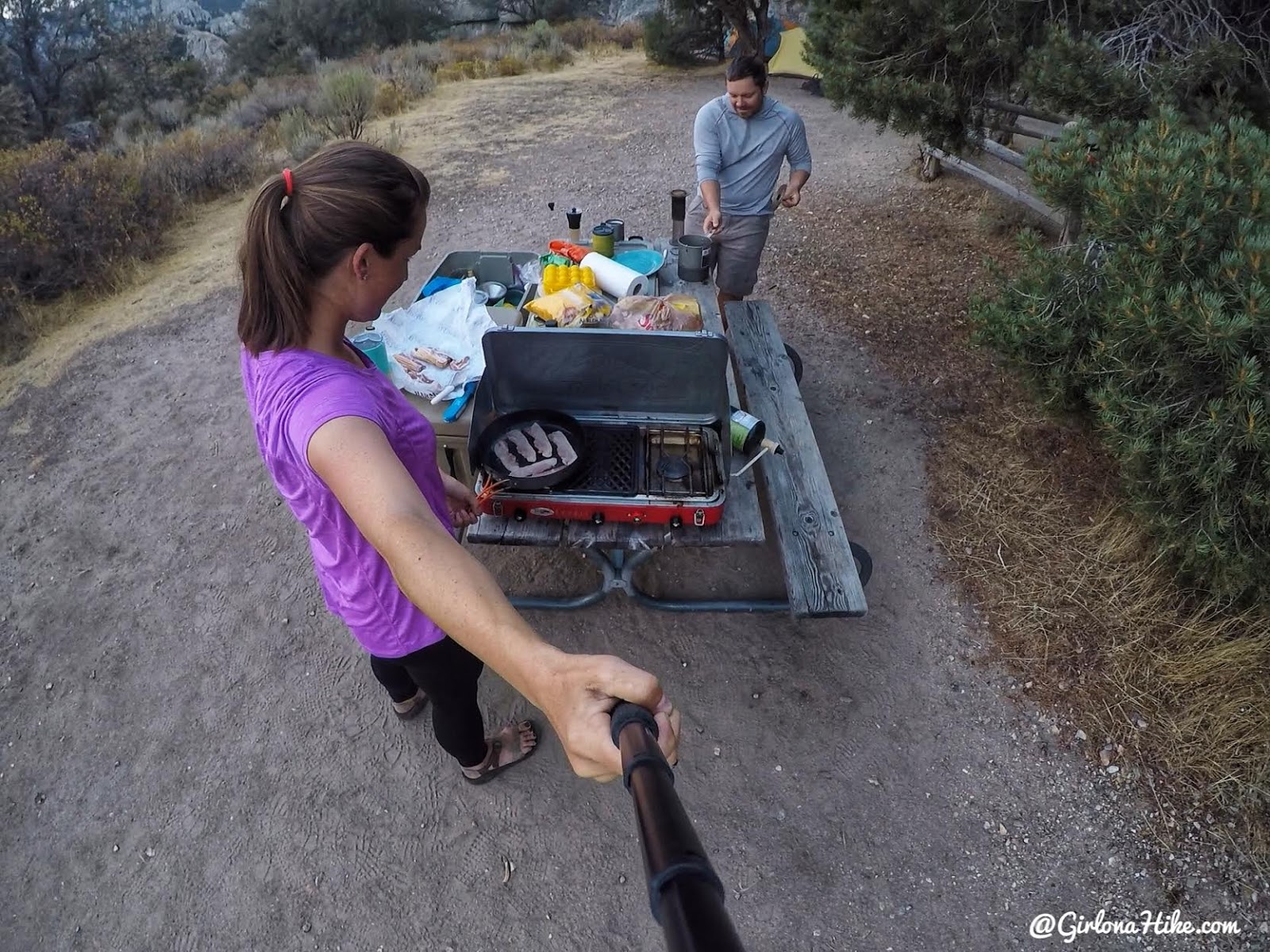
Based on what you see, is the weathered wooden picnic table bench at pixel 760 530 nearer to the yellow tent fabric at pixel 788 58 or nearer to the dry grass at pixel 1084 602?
the dry grass at pixel 1084 602

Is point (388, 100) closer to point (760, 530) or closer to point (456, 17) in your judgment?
point (760, 530)

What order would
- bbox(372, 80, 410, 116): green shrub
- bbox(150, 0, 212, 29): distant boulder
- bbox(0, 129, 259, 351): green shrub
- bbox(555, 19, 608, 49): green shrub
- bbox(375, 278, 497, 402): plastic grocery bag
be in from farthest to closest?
bbox(150, 0, 212, 29): distant boulder
bbox(555, 19, 608, 49): green shrub
bbox(372, 80, 410, 116): green shrub
bbox(0, 129, 259, 351): green shrub
bbox(375, 278, 497, 402): plastic grocery bag

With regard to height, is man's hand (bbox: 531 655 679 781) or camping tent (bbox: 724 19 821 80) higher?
man's hand (bbox: 531 655 679 781)

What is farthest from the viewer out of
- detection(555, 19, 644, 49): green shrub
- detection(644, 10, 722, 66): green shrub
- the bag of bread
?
detection(555, 19, 644, 49): green shrub

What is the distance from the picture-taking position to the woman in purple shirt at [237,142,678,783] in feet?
3.16

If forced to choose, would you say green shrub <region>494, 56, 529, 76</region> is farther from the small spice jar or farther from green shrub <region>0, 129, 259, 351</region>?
the small spice jar

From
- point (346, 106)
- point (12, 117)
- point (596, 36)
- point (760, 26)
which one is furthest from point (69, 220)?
point (596, 36)

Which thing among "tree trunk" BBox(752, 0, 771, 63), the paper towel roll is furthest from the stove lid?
"tree trunk" BBox(752, 0, 771, 63)

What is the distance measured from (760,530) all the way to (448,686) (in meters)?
1.20

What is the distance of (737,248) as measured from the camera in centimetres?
452

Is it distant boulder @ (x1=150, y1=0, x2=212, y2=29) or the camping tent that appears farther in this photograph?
distant boulder @ (x1=150, y1=0, x2=212, y2=29)

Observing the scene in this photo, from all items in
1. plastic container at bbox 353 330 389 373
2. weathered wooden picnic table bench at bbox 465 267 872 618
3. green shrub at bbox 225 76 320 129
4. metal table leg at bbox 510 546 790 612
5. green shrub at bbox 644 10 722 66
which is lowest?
metal table leg at bbox 510 546 790 612

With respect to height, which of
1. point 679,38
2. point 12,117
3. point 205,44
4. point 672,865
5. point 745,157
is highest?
point 672,865

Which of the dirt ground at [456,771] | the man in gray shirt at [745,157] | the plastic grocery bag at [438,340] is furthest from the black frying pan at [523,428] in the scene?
the man in gray shirt at [745,157]
